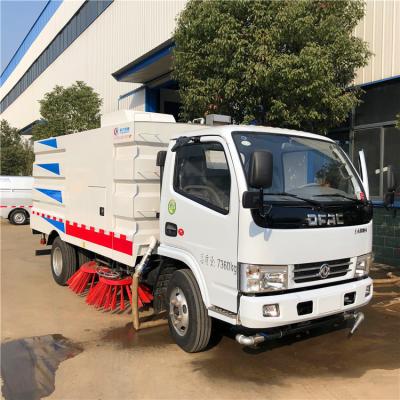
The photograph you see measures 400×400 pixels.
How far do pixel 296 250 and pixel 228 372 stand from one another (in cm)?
131

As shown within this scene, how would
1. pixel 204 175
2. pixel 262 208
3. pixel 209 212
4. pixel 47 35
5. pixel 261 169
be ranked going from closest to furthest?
1. pixel 261 169
2. pixel 262 208
3. pixel 209 212
4. pixel 204 175
5. pixel 47 35

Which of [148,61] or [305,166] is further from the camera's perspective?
[148,61]

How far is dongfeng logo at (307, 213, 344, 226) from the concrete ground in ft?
4.54

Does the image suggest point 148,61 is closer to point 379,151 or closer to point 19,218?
point 379,151

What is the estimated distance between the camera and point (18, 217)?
18812mm

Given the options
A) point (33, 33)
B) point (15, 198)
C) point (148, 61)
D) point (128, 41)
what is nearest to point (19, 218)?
point (15, 198)

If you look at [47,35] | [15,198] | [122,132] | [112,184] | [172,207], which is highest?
[47,35]

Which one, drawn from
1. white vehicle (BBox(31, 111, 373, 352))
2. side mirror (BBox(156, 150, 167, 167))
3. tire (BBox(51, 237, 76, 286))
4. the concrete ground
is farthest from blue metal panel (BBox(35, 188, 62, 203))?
side mirror (BBox(156, 150, 167, 167))

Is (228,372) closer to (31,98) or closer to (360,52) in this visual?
(360,52)

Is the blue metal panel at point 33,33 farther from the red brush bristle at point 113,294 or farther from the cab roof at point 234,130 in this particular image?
the cab roof at point 234,130

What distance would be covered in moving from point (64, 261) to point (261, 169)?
15.5 feet

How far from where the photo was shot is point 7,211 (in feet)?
60.8

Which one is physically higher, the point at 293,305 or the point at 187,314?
the point at 293,305

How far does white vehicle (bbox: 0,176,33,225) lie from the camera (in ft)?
59.5
